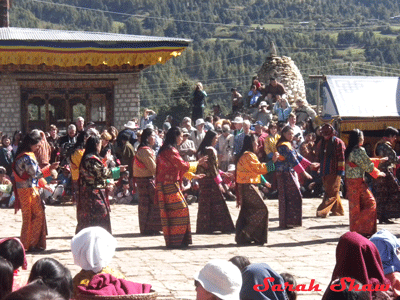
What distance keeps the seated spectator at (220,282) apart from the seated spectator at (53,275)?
0.83 m

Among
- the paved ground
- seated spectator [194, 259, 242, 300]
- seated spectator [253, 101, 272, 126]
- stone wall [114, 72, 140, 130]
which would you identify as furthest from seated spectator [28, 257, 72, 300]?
seated spectator [253, 101, 272, 126]

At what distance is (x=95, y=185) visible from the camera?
34.8 feet

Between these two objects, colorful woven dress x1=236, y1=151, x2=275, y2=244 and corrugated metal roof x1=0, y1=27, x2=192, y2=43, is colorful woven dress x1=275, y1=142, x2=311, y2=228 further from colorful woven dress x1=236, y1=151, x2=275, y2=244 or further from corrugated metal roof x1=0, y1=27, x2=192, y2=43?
corrugated metal roof x1=0, y1=27, x2=192, y2=43

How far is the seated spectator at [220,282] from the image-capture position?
16.4ft

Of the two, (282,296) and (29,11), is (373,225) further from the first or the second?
(29,11)

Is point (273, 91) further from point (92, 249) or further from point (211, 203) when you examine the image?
point (92, 249)

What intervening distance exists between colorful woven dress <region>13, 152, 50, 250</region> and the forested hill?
55068mm

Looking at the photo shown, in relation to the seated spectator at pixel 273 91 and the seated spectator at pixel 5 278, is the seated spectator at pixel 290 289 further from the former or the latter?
the seated spectator at pixel 273 91

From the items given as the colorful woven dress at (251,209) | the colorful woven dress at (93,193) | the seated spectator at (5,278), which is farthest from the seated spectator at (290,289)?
→ the colorful woven dress at (251,209)

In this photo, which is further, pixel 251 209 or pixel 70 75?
pixel 70 75

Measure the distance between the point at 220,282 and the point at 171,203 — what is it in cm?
612

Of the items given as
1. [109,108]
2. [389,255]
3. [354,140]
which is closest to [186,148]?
[109,108]

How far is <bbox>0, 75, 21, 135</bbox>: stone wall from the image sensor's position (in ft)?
61.6

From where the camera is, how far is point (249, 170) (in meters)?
11.4
